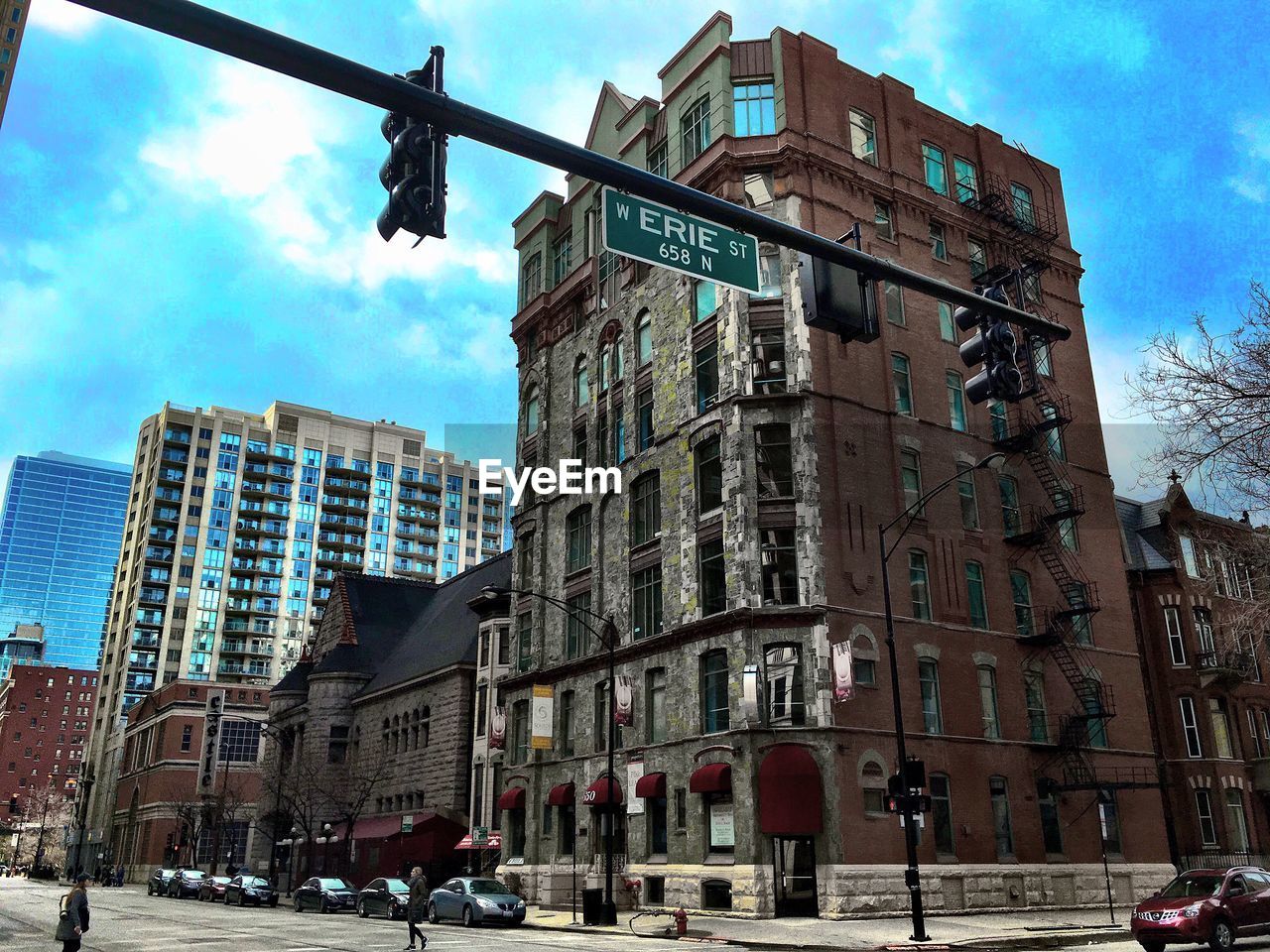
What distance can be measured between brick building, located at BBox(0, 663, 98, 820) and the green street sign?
201m

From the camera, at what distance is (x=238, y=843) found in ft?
326

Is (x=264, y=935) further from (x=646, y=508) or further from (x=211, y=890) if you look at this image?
(x=211, y=890)

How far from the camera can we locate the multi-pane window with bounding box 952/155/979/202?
4734 cm

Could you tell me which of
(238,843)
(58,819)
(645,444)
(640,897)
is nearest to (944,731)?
(640,897)

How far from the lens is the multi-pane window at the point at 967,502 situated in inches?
1635

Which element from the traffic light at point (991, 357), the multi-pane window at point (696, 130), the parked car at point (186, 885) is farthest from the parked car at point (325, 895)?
the traffic light at point (991, 357)

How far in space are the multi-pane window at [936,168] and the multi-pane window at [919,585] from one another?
16.9m

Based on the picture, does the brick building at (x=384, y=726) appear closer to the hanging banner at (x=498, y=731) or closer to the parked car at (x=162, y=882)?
the hanging banner at (x=498, y=731)

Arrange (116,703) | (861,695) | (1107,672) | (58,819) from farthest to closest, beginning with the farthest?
1. (58,819)
2. (116,703)
3. (1107,672)
4. (861,695)

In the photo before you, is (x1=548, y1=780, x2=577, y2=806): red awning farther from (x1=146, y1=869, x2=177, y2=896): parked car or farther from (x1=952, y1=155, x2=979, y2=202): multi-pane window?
(x1=146, y1=869, x2=177, y2=896): parked car

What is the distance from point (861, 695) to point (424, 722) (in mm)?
35229

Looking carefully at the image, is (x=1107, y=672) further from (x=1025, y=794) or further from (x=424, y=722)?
(x=424, y=722)

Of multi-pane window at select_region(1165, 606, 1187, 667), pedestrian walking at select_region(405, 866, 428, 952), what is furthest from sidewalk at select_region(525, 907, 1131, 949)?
multi-pane window at select_region(1165, 606, 1187, 667)

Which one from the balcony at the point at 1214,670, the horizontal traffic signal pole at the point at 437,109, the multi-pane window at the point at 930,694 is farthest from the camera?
Result: the balcony at the point at 1214,670
